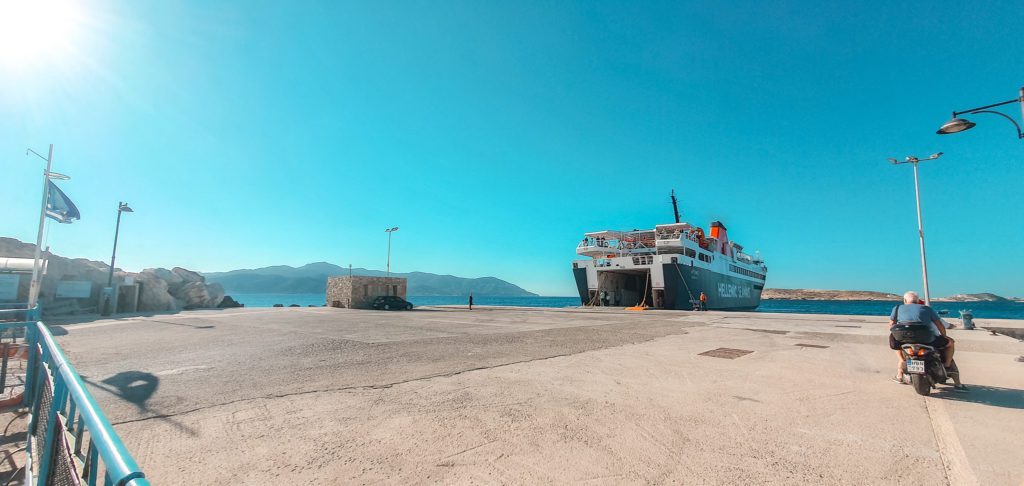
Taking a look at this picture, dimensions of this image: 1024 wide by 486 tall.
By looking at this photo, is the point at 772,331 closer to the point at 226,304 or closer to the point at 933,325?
the point at 933,325

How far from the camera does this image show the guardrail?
1361 mm

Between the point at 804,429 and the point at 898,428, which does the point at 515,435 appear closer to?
the point at 804,429

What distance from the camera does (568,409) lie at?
199 inches

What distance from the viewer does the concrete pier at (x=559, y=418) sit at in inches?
134

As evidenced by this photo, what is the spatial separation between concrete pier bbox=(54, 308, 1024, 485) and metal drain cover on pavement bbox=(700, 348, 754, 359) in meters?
0.29

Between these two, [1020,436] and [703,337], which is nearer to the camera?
[1020,436]

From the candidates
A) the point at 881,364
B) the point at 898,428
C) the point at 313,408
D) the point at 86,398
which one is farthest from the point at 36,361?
the point at 881,364

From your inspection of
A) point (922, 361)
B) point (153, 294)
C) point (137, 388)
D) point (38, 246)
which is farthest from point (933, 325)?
point (153, 294)

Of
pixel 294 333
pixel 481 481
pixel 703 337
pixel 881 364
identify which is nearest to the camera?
pixel 481 481

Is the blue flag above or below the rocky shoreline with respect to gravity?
above

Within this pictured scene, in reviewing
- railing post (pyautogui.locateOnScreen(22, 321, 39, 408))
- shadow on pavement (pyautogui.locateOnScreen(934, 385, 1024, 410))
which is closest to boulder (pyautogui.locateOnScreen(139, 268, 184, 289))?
railing post (pyautogui.locateOnScreen(22, 321, 39, 408))

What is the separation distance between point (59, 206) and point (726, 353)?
74.3ft

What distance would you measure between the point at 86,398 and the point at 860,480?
16.2 ft

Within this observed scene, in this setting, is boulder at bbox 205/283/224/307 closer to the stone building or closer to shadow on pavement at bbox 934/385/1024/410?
the stone building
